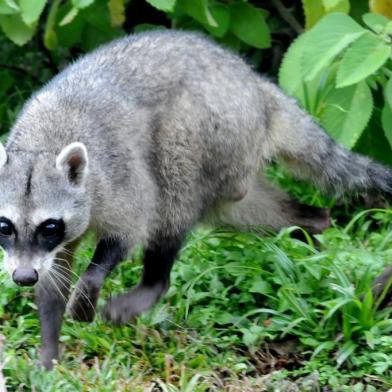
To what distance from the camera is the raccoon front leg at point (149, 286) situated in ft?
20.3

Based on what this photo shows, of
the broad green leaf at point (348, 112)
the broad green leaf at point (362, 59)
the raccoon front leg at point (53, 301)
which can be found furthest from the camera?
the broad green leaf at point (348, 112)

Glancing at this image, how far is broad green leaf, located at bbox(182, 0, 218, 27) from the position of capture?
765cm

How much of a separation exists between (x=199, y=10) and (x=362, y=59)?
157cm

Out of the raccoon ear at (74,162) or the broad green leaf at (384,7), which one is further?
the broad green leaf at (384,7)

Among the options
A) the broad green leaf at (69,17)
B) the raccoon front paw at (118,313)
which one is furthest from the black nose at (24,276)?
the broad green leaf at (69,17)

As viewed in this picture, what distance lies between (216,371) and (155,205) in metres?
1.12

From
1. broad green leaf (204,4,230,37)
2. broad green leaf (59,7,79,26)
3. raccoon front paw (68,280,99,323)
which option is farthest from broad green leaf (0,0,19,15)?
raccoon front paw (68,280,99,323)

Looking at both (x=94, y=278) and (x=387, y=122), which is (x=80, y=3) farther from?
(x=387, y=122)

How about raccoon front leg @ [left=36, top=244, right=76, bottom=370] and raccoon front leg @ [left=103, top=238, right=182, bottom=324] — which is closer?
raccoon front leg @ [left=36, top=244, right=76, bottom=370]

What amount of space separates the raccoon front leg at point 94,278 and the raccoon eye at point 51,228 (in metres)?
0.37

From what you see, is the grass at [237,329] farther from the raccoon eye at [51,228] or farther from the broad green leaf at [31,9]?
the broad green leaf at [31,9]

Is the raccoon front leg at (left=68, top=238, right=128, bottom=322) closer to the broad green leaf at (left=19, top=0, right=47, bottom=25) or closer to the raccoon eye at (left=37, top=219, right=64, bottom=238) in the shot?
the raccoon eye at (left=37, top=219, right=64, bottom=238)

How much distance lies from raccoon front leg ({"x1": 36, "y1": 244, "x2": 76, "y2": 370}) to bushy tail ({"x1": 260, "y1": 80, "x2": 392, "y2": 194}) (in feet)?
4.95

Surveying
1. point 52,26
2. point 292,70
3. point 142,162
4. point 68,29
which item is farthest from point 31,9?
point 292,70
